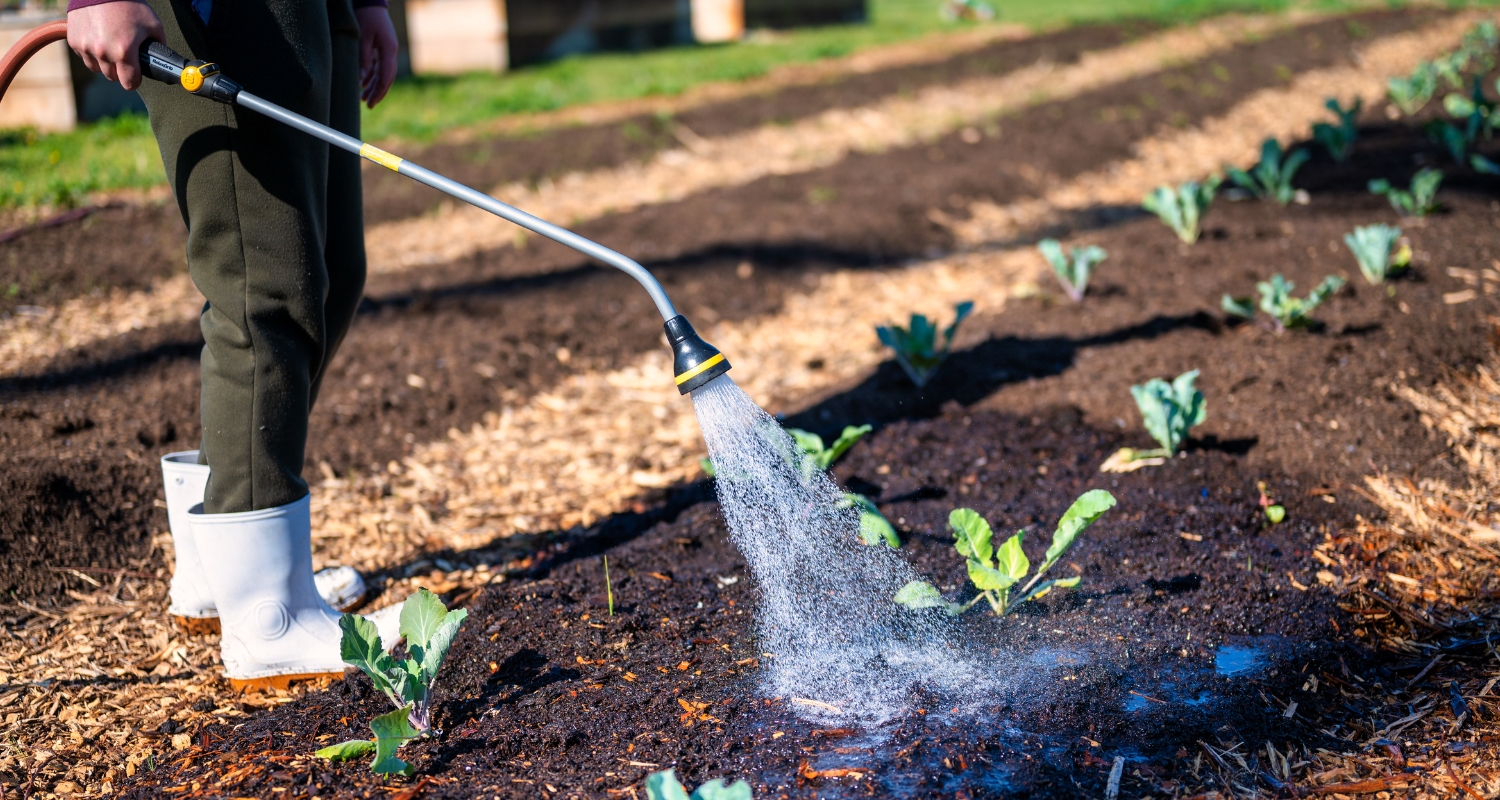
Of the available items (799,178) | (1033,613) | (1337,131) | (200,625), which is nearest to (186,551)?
(200,625)

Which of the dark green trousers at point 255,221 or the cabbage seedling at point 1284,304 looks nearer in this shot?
the dark green trousers at point 255,221

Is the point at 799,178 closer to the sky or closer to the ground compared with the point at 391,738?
closer to the ground

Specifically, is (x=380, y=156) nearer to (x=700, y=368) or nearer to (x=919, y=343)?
(x=700, y=368)

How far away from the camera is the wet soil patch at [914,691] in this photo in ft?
6.37

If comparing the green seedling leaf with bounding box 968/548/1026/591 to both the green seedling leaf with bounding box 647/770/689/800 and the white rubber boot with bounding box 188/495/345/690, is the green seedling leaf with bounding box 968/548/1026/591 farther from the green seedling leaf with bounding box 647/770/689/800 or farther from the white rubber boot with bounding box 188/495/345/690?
the white rubber boot with bounding box 188/495/345/690

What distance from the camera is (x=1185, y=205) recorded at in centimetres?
493

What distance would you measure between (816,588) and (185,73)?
1680mm

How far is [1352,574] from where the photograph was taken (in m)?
2.60

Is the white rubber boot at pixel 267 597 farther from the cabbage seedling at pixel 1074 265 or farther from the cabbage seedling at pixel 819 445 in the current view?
the cabbage seedling at pixel 1074 265

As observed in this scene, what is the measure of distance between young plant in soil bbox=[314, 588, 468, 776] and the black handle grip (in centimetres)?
101

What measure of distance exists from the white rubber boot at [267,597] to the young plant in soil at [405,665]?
369 millimetres

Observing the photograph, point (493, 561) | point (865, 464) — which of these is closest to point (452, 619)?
point (493, 561)

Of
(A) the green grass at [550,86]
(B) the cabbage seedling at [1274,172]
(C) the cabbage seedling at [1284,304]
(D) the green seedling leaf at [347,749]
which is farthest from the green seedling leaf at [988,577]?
(A) the green grass at [550,86]

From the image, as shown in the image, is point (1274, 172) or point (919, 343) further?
point (1274, 172)
